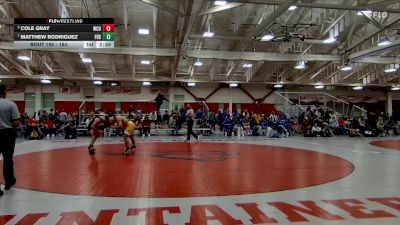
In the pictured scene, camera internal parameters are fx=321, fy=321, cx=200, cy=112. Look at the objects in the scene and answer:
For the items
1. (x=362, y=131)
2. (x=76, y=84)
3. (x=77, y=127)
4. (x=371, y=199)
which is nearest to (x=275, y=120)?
(x=362, y=131)

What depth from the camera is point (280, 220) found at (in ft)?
11.1

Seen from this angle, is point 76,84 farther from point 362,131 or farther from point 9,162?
point 9,162

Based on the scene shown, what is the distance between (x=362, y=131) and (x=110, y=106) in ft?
65.5

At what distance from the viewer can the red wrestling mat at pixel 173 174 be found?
479 cm

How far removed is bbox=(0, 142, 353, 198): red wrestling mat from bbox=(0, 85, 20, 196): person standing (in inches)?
12.0

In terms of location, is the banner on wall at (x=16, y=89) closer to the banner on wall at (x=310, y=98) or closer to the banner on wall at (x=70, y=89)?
the banner on wall at (x=70, y=89)

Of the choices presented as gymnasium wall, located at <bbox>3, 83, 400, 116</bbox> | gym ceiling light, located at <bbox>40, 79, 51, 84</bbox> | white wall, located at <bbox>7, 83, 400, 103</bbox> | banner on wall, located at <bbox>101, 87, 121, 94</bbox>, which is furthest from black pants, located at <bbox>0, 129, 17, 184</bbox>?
banner on wall, located at <bbox>101, 87, 121, 94</bbox>

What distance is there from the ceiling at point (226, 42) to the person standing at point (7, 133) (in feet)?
27.3

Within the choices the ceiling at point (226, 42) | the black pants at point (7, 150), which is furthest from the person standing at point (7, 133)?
the ceiling at point (226, 42)

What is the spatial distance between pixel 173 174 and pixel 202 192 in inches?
57.3

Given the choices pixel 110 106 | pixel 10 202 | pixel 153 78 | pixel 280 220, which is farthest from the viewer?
pixel 110 106

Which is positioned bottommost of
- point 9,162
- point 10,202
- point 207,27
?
point 10,202

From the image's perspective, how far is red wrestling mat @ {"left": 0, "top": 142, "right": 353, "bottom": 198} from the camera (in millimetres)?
4793
